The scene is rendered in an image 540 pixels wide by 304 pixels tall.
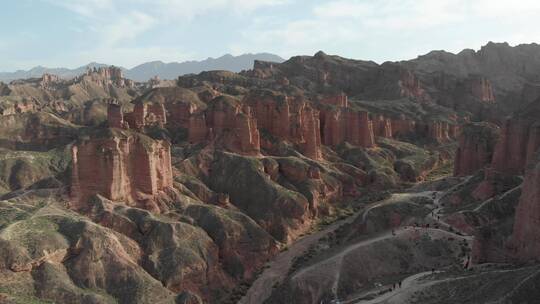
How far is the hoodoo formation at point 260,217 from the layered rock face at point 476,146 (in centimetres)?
20

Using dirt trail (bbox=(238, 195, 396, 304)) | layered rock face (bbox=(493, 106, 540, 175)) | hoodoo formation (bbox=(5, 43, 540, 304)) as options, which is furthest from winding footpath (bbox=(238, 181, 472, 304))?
layered rock face (bbox=(493, 106, 540, 175))

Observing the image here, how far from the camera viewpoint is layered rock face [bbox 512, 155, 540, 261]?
45.9 m

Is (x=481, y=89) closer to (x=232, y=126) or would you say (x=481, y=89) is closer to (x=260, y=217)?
(x=232, y=126)

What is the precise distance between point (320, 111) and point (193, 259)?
74.0 metres

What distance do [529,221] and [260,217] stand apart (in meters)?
43.4

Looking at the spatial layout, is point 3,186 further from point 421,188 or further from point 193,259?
point 421,188

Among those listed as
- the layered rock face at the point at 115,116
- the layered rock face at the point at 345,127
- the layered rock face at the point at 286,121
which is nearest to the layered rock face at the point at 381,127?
the layered rock face at the point at 345,127

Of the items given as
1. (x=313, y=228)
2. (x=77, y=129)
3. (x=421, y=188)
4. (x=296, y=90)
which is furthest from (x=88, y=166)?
(x=296, y=90)

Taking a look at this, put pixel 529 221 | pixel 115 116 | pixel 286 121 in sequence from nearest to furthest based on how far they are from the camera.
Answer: pixel 529 221, pixel 115 116, pixel 286 121

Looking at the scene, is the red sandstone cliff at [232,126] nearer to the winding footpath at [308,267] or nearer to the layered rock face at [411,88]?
the winding footpath at [308,267]

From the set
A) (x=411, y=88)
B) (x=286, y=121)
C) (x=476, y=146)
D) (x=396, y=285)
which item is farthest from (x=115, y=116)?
(x=411, y=88)

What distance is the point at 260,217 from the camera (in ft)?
267

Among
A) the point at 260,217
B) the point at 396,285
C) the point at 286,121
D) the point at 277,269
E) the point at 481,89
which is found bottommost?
the point at 277,269

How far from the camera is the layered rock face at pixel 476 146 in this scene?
283 ft
